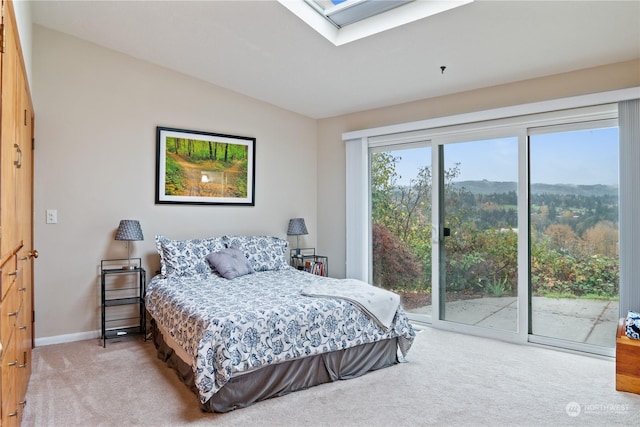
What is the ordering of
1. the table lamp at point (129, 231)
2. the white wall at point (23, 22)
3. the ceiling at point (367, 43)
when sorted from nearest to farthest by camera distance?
the white wall at point (23, 22) → the ceiling at point (367, 43) → the table lamp at point (129, 231)

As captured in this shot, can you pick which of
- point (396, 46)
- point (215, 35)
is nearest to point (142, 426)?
point (215, 35)

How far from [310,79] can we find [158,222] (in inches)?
85.6

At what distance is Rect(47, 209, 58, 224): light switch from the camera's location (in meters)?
3.52

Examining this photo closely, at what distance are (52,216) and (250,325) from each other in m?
2.37

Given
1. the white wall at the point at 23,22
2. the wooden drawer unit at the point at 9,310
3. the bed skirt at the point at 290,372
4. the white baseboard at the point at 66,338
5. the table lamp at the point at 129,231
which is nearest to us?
the wooden drawer unit at the point at 9,310

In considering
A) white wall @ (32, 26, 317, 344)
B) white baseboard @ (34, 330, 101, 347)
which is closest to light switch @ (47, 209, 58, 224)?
white wall @ (32, 26, 317, 344)

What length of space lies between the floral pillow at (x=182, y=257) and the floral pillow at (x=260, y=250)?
0.37m

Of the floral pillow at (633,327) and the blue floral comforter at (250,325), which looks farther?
the floral pillow at (633,327)

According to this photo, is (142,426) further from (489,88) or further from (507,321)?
(489,88)

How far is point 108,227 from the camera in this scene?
12.5 ft

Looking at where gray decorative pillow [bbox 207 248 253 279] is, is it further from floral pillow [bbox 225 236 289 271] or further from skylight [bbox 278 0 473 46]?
skylight [bbox 278 0 473 46]

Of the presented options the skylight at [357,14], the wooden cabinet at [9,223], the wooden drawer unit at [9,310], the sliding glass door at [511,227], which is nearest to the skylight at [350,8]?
the skylight at [357,14]

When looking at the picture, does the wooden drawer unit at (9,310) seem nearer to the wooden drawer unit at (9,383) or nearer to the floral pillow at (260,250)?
the wooden drawer unit at (9,383)

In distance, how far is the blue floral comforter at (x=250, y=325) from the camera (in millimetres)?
2275
